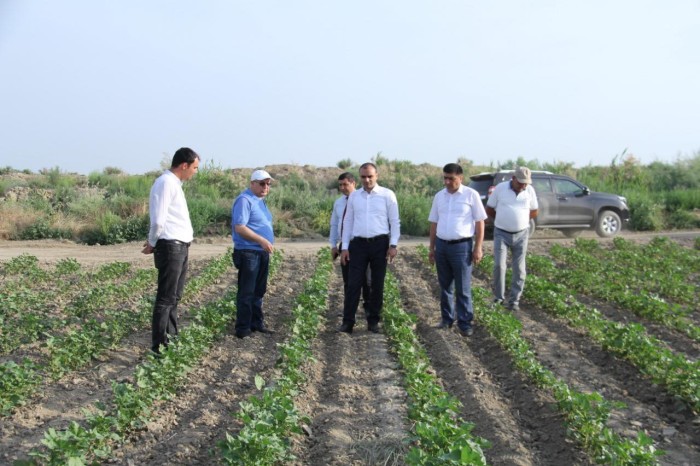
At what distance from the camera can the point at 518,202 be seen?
29.7ft

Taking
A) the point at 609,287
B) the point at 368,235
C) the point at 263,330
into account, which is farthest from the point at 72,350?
the point at 609,287

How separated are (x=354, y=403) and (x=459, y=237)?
279 centimetres

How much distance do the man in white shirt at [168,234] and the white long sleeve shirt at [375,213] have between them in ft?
6.36

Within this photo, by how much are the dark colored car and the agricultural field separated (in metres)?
5.39

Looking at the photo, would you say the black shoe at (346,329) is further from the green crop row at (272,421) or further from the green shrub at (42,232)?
the green shrub at (42,232)

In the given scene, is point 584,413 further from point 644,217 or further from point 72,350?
point 644,217

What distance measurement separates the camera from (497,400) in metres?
5.98

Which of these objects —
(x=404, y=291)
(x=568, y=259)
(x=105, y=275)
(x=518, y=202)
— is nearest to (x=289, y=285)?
(x=404, y=291)

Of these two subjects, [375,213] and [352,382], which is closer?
[352,382]

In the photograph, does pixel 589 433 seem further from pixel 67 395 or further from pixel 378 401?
pixel 67 395

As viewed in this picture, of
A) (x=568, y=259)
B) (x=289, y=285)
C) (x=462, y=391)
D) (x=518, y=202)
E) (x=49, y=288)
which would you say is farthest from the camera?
(x=568, y=259)

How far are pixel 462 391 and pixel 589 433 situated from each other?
4.72 feet

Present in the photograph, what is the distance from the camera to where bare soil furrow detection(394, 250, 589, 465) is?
4902 mm

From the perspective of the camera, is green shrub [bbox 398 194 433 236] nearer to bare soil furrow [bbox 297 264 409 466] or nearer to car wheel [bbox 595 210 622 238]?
car wheel [bbox 595 210 622 238]
